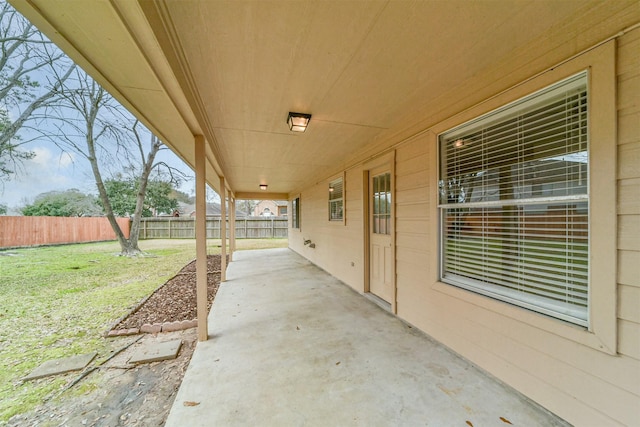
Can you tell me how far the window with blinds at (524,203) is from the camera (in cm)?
149

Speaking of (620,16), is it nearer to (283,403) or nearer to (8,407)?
(283,403)

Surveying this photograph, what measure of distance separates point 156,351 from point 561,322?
341 cm

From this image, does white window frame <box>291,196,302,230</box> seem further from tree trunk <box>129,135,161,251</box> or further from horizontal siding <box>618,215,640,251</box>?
horizontal siding <box>618,215,640,251</box>

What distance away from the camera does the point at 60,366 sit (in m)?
2.18

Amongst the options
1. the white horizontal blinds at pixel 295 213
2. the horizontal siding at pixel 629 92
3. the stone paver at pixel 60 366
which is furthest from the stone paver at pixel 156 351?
the white horizontal blinds at pixel 295 213

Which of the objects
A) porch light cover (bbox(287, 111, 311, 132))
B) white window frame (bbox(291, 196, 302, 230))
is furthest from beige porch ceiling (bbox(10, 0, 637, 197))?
white window frame (bbox(291, 196, 302, 230))

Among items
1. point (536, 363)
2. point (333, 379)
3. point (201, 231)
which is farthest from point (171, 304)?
point (536, 363)

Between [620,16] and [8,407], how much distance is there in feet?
15.2

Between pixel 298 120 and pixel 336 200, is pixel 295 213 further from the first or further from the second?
pixel 298 120

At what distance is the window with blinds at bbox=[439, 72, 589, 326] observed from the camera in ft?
4.90

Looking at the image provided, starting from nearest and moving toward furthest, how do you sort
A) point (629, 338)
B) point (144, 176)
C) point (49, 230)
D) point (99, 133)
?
point (629, 338)
point (99, 133)
point (144, 176)
point (49, 230)

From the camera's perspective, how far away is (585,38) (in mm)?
1396

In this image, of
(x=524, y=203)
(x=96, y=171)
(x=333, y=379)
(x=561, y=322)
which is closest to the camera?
(x=561, y=322)

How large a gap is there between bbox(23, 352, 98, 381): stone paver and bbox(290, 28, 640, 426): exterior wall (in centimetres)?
342
